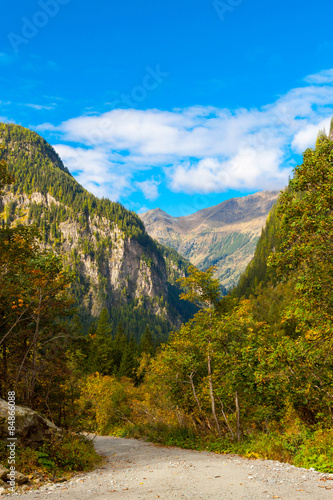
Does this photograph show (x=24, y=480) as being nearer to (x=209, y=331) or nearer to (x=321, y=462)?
(x=321, y=462)

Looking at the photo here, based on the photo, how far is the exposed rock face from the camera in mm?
11305

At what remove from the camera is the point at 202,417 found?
19875 millimetres

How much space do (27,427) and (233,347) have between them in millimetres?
9055

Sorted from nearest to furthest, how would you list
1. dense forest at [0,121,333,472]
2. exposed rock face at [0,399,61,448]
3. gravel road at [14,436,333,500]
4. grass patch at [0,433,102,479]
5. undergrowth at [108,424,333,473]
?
gravel road at [14,436,333,500]
undergrowth at [108,424,333,473]
grass patch at [0,433,102,479]
dense forest at [0,121,333,472]
exposed rock face at [0,399,61,448]

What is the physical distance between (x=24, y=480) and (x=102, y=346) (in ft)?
206

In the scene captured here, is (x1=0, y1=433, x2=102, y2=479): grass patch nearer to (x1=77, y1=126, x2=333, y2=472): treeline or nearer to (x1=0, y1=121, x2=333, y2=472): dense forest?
(x1=0, y1=121, x2=333, y2=472): dense forest

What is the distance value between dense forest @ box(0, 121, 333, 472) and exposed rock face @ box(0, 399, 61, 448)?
143cm

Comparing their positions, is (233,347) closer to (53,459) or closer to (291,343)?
(291,343)

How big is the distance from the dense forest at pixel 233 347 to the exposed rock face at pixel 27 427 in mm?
1428

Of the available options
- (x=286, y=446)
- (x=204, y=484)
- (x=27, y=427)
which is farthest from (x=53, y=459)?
(x=286, y=446)

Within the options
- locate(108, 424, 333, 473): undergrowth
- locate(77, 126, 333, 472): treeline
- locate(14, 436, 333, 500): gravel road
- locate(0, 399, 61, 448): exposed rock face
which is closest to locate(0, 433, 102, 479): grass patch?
locate(0, 399, 61, 448): exposed rock face

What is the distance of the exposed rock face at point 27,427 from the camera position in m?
11.3

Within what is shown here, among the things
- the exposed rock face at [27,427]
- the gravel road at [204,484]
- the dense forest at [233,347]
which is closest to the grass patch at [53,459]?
the exposed rock face at [27,427]

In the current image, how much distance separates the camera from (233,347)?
14.9 metres
